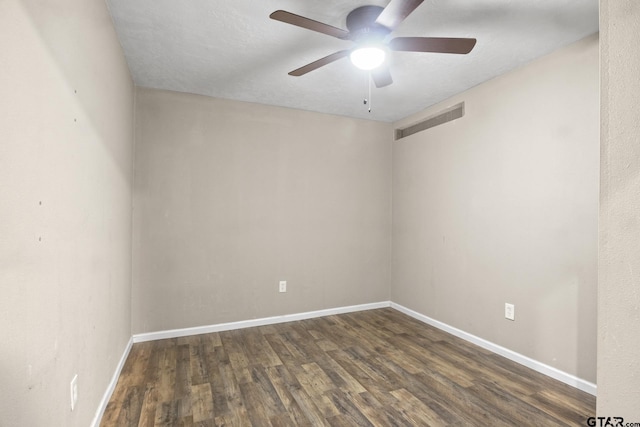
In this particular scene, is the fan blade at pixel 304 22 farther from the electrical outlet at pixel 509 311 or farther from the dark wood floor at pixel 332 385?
the electrical outlet at pixel 509 311

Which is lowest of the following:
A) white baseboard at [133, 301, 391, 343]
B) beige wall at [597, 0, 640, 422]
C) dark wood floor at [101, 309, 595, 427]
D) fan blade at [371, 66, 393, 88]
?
dark wood floor at [101, 309, 595, 427]

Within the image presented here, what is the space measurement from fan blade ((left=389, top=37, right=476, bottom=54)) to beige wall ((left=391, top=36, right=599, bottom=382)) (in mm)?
1091

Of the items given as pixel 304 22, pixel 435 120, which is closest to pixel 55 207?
pixel 304 22

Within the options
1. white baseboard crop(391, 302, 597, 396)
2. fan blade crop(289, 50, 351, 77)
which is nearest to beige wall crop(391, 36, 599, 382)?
white baseboard crop(391, 302, 597, 396)

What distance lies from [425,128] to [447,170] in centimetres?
62

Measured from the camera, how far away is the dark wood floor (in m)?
1.80

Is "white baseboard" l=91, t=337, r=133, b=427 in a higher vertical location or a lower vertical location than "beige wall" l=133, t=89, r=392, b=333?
lower

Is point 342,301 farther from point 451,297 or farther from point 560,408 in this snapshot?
point 560,408

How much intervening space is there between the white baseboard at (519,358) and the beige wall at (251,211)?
2.90ft

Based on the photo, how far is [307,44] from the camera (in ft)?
7.11

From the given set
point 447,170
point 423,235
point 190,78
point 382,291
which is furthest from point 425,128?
point 190,78

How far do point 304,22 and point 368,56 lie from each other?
0.50m

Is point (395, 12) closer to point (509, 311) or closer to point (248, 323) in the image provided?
point (509, 311)

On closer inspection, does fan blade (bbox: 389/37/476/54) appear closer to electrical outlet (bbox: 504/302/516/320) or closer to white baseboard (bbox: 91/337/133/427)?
electrical outlet (bbox: 504/302/516/320)
